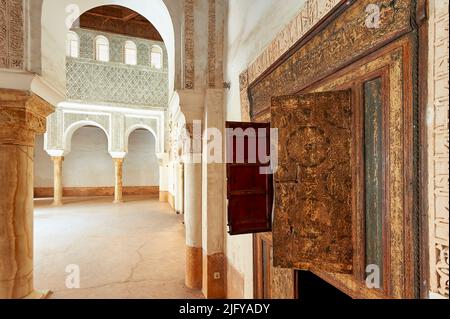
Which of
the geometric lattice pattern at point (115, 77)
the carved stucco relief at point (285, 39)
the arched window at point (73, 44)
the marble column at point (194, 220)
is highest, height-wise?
the arched window at point (73, 44)

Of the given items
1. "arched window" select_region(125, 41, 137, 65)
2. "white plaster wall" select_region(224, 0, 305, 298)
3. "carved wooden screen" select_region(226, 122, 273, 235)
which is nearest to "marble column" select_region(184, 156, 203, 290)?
"white plaster wall" select_region(224, 0, 305, 298)

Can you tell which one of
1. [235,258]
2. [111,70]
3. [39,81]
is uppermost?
[111,70]

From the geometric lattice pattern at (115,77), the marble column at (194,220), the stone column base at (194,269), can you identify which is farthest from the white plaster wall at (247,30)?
the geometric lattice pattern at (115,77)

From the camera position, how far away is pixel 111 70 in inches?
386

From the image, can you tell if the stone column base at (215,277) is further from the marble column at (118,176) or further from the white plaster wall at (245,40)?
the marble column at (118,176)

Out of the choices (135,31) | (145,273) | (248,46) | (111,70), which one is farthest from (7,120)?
(135,31)

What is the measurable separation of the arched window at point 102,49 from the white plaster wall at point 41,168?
6294 millimetres

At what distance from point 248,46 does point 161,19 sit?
7.04 ft

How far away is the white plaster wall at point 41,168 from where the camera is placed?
43.1 ft

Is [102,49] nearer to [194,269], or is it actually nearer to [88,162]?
[88,162]

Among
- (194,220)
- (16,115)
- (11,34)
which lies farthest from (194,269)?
(11,34)

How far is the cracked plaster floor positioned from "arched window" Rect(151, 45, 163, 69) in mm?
6013

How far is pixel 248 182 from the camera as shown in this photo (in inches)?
85.0
